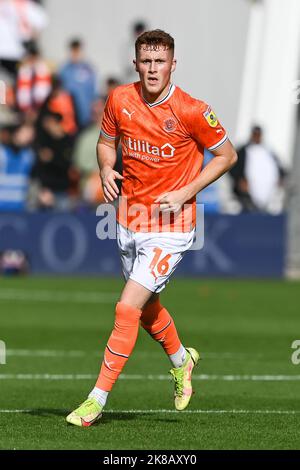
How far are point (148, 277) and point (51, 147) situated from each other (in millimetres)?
15362

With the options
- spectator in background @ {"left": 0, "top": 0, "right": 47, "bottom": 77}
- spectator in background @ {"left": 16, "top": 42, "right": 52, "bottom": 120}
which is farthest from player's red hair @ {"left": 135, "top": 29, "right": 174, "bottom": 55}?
spectator in background @ {"left": 0, "top": 0, "right": 47, "bottom": 77}

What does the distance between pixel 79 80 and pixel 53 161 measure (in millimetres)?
1952

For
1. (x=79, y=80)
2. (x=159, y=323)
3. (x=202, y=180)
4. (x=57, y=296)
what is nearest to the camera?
(x=202, y=180)

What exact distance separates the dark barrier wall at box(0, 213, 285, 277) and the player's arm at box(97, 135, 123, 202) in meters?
13.0

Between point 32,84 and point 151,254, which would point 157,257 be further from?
point 32,84

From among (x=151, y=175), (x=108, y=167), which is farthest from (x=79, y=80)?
(x=151, y=175)

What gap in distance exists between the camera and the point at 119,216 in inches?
362

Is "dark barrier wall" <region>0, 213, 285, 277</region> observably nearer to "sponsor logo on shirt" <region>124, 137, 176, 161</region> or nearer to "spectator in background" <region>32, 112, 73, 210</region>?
"spectator in background" <region>32, 112, 73, 210</region>

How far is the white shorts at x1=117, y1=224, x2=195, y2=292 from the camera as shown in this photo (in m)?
8.91

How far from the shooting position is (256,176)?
78.7 ft

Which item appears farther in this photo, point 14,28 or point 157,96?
point 14,28

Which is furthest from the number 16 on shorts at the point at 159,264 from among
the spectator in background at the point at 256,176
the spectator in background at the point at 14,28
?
the spectator in background at the point at 14,28

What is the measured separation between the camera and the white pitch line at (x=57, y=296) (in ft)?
63.8
